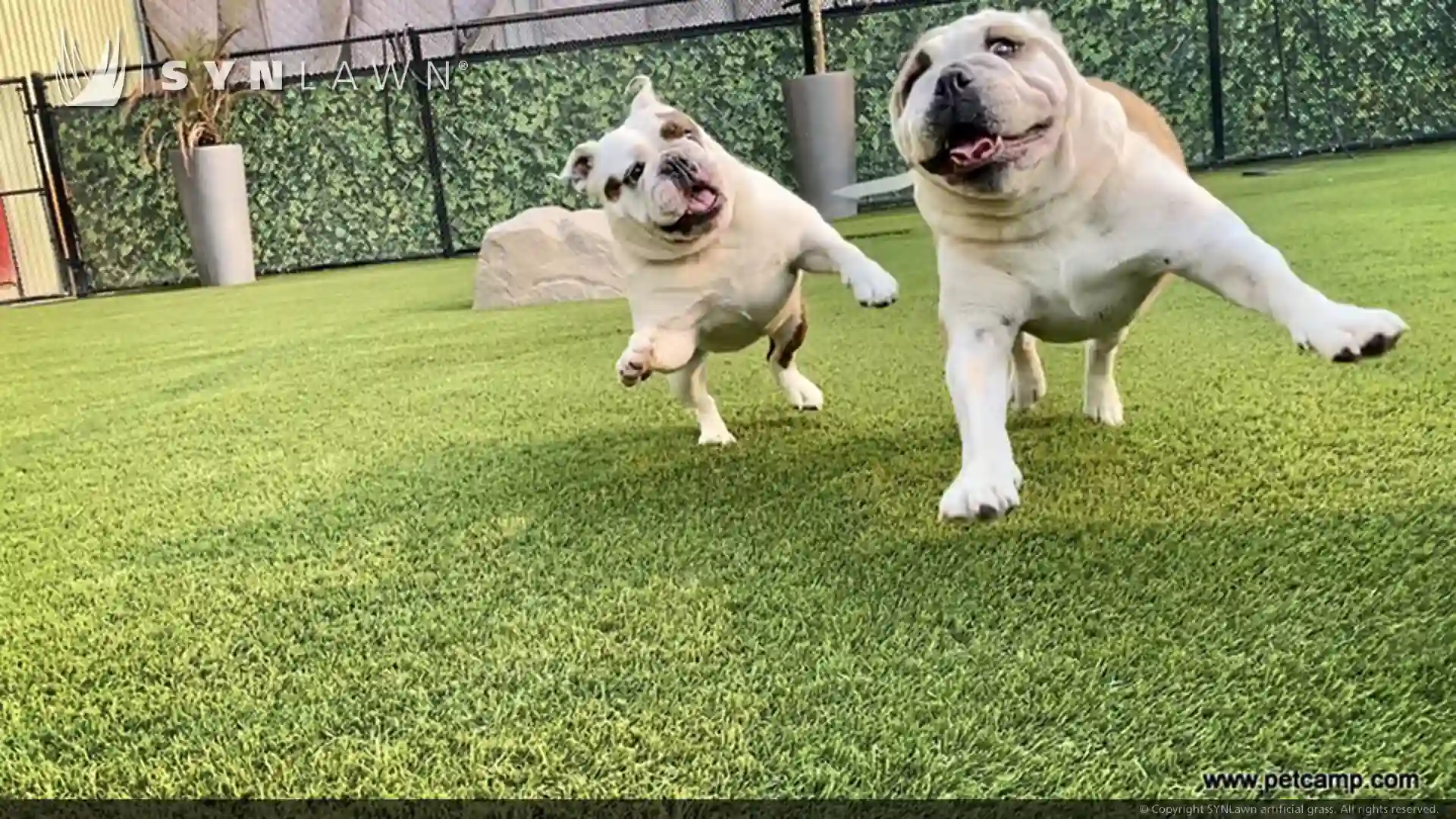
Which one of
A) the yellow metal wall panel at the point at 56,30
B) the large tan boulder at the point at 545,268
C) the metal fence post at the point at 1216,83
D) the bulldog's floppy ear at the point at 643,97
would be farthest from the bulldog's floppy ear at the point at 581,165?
the yellow metal wall panel at the point at 56,30

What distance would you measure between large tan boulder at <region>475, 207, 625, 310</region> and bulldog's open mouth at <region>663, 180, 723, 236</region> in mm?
2141

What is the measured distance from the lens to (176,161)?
6.04 m

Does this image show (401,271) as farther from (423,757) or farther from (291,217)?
(423,757)

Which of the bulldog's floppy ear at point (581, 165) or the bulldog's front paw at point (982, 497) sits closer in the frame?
the bulldog's front paw at point (982, 497)

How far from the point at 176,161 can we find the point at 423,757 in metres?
6.16

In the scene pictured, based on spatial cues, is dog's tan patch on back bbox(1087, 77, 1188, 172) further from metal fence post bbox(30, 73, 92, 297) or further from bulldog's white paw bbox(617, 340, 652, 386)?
metal fence post bbox(30, 73, 92, 297)

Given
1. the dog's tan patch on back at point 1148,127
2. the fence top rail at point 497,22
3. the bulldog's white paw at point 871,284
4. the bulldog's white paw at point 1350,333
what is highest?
the fence top rail at point 497,22

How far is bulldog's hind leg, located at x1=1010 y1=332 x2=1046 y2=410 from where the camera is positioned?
5.22 ft

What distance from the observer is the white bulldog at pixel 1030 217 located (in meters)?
1.10

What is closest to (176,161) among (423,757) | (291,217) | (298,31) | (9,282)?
(291,217)

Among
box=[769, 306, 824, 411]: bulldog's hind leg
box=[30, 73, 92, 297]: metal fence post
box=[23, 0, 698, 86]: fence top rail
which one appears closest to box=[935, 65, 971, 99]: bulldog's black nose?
box=[769, 306, 824, 411]: bulldog's hind leg

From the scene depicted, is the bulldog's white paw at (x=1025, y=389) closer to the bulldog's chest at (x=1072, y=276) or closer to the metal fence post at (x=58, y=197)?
the bulldog's chest at (x=1072, y=276)

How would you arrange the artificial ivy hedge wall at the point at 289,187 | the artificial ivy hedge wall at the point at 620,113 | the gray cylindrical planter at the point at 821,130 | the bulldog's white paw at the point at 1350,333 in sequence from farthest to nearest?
1. the artificial ivy hedge wall at the point at 289,187
2. the gray cylindrical planter at the point at 821,130
3. the artificial ivy hedge wall at the point at 620,113
4. the bulldog's white paw at the point at 1350,333

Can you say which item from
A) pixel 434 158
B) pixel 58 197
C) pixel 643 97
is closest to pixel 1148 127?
pixel 643 97
